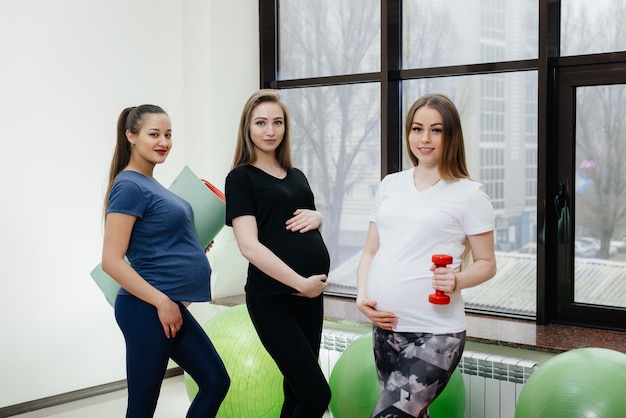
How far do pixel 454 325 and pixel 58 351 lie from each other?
8.00ft

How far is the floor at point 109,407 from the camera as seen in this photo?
3.79 m

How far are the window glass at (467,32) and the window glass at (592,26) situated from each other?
16 centimetres

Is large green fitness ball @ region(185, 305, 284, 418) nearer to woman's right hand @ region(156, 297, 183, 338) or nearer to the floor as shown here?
the floor

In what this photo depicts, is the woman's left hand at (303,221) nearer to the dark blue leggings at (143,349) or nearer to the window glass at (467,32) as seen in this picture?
the dark blue leggings at (143,349)

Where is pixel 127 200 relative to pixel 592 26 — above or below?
below

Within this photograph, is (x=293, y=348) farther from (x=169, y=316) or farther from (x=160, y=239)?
(x=160, y=239)

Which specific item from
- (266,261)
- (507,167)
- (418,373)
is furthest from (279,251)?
(507,167)

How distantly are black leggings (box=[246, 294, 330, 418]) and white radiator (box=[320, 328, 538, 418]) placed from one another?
3.63ft

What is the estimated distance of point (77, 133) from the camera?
13.0 ft

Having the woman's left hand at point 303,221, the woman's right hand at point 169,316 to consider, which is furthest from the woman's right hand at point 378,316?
the woman's right hand at point 169,316

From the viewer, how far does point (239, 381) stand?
10.4ft

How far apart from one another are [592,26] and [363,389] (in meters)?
1.88

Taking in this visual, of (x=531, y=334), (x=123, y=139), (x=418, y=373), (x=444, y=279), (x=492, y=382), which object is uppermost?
(x=123, y=139)

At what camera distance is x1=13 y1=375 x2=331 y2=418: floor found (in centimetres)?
379
